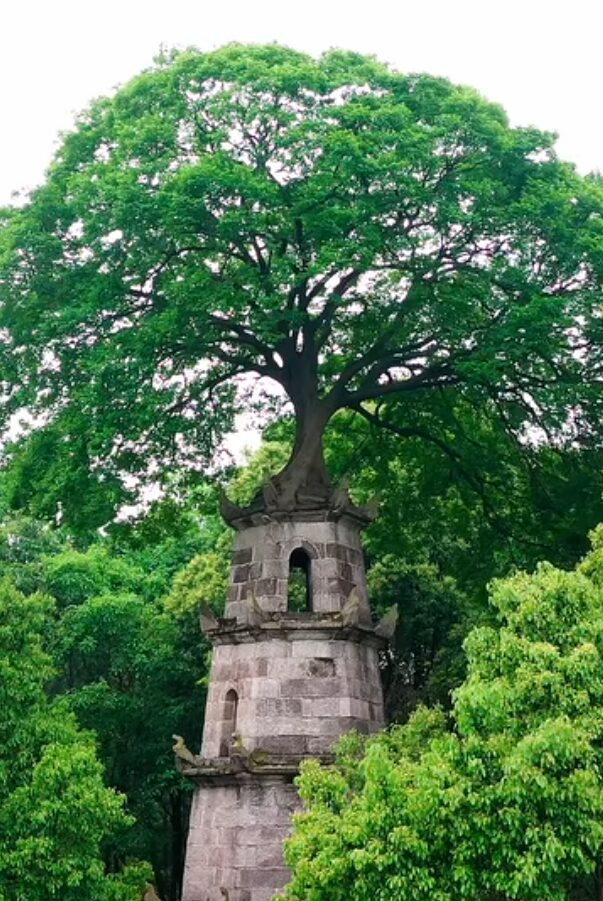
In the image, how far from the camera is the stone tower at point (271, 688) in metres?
14.4

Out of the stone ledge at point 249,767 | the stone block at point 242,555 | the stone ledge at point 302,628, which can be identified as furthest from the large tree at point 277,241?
the stone ledge at point 249,767

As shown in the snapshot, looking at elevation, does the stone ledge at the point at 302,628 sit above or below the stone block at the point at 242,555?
below

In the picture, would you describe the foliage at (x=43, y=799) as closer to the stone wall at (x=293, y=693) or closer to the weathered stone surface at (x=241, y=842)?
the weathered stone surface at (x=241, y=842)

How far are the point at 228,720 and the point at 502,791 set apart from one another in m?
7.48

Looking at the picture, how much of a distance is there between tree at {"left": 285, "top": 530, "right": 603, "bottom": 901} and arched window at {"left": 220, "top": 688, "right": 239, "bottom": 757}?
4.98 m

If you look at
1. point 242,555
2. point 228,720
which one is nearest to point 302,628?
point 228,720

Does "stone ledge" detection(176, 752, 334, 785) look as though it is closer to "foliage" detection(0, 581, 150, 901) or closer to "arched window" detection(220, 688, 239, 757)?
"arched window" detection(220, 688, 239, 757)

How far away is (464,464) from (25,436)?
8.66 meters

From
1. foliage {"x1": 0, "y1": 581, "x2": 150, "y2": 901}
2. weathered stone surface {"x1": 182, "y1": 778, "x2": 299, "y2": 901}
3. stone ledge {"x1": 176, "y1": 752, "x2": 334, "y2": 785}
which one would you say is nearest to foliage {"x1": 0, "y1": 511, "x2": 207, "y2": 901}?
foliage {"x1": 0, "y1": 581, "x2": 150, "y2": 901}

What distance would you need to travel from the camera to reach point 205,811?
49.0ft

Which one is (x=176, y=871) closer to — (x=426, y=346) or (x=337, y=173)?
(x=426, y=346)

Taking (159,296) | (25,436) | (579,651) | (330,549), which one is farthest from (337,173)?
(579,651)

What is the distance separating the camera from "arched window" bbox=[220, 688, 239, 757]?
15363 mm

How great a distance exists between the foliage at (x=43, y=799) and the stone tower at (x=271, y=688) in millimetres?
1482
